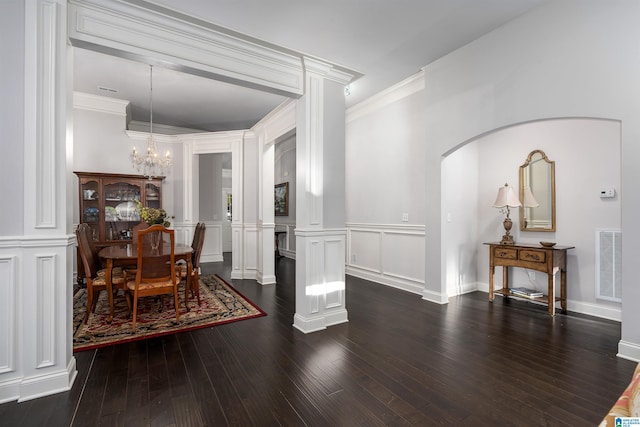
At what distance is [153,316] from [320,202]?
2.33 metres

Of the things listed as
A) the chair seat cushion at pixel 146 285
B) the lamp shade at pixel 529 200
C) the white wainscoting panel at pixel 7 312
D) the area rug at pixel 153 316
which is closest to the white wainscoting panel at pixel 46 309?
the white wainscoting panel at pixel 7 312

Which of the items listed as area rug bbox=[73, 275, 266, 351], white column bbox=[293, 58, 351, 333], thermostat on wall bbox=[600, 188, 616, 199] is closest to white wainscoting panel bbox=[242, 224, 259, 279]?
area rug bbox=[73, 275, 266, 351]

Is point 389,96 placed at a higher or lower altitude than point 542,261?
higher

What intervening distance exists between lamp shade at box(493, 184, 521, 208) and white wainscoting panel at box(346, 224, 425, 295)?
40.9 inches

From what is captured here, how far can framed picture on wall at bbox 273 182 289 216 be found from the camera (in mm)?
7898

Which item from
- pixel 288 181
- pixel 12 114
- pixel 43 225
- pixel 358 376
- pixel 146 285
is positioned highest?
pixel 288 181

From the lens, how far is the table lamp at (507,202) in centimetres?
382

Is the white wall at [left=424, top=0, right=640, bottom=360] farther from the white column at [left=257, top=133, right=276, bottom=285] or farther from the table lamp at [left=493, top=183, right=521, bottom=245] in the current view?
the white column at [left=257, top=133, right=276, bottom=285]

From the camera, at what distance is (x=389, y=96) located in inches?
191

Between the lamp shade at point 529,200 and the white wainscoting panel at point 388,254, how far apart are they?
132cm

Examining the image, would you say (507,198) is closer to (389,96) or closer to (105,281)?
(389,96)

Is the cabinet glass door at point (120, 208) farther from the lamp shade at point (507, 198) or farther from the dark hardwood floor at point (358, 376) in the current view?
the lamp shade at point (507, 198)

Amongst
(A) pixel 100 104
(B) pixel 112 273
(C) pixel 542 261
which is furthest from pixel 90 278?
(C) pixel 542 261

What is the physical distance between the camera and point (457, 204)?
4.32 m
